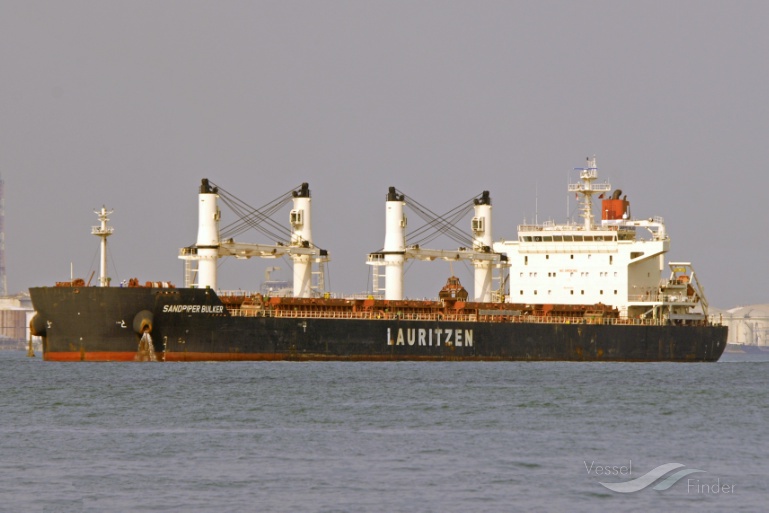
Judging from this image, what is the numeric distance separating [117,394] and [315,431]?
11202mm

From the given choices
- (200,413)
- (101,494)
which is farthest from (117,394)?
(101,494)

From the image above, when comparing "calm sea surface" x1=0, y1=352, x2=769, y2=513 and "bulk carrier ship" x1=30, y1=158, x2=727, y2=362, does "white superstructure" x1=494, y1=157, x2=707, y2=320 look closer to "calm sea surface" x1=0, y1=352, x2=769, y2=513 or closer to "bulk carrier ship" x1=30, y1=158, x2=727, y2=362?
"bulk carrier ship" x1=30, y1=158, x2=727, y2=362

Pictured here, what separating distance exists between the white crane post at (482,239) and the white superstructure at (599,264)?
5.99 ft

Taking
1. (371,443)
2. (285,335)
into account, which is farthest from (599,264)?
(371,443)

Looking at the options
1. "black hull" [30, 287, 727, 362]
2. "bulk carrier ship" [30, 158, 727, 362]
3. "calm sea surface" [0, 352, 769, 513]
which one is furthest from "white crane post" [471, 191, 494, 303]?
"calm sea surface" [0, 352, 769, 513]

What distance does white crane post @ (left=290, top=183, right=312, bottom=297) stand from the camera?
6312cm

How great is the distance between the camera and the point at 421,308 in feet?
193

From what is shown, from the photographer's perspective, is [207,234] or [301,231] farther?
[301,231]

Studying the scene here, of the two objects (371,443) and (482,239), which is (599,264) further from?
(371,443)

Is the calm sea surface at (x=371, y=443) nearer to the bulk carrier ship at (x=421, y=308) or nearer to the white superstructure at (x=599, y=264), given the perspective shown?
the bulk carrier ship at (x=421, y=308)

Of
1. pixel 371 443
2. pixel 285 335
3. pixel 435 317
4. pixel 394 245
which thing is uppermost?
pixel 394 245

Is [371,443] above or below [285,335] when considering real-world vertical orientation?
below

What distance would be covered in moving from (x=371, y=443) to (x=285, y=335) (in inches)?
1070

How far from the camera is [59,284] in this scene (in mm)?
51406
